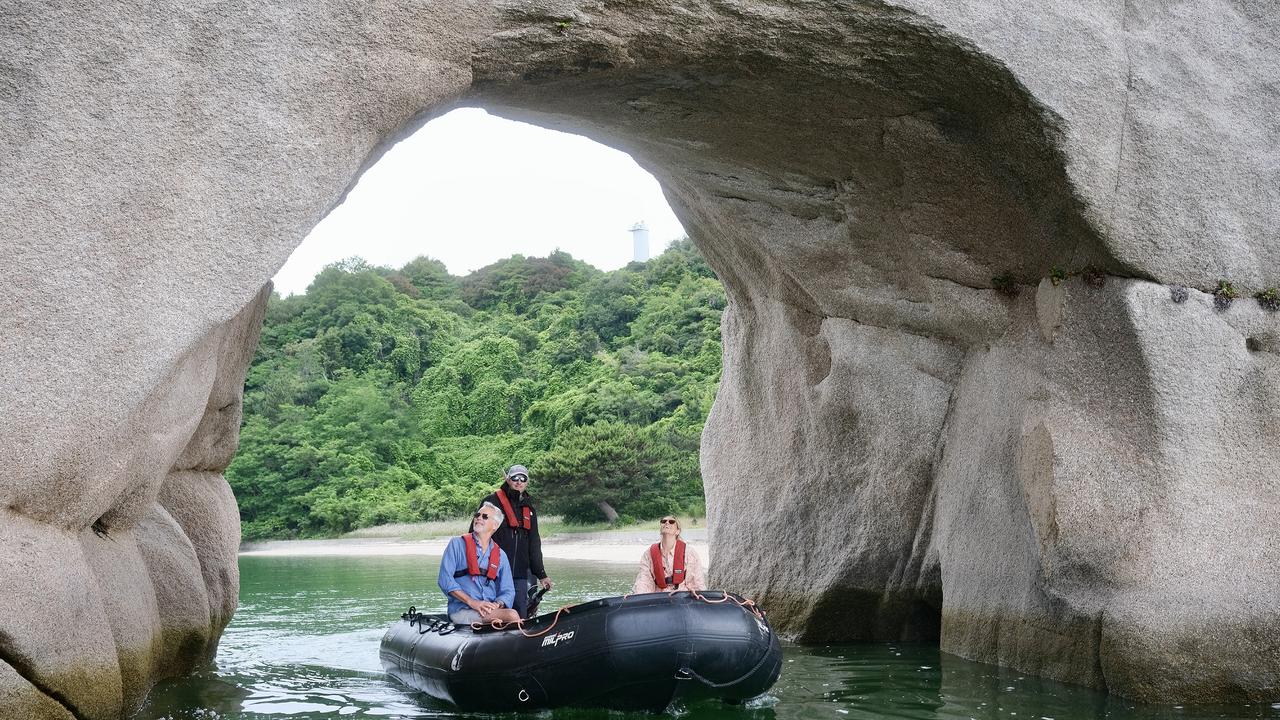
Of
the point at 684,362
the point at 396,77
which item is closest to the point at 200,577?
the point at 396,77

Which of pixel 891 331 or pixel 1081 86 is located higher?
pixel 1081 86

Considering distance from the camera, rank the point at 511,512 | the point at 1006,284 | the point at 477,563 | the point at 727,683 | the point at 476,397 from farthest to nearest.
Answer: the point at 476,397, the point at 1006,284, the point at 511,512, the point at 477,563, the point at 727,683

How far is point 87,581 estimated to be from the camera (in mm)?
6406

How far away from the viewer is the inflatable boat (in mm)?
7250

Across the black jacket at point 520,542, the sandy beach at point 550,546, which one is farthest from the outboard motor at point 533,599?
the sandy beach at point 550,546

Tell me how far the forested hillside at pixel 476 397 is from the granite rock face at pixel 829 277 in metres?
22.3

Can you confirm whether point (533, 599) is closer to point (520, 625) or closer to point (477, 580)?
point (477, 580)

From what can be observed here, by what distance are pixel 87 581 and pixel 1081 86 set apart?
6901 mm

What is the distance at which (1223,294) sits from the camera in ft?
27.8

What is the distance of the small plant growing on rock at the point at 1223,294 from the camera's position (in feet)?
27.7

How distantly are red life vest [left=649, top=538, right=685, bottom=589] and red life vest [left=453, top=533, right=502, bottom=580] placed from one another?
3.57 ft

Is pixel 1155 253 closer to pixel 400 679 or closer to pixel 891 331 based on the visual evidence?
pixel 891 331

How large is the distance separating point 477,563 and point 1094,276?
4.90 metres

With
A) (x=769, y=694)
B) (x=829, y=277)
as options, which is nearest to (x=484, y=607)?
(x=769, y=694)
